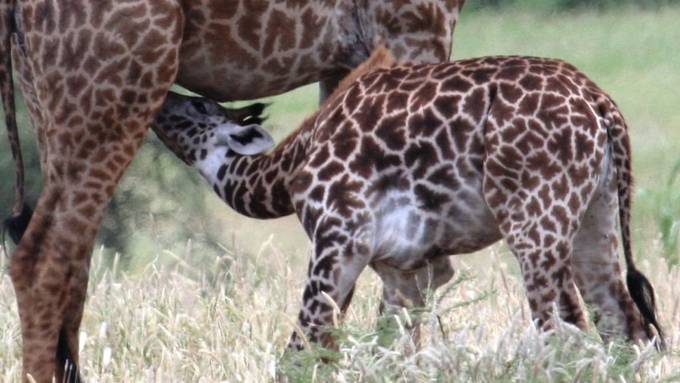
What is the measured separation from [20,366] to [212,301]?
95 centimetres

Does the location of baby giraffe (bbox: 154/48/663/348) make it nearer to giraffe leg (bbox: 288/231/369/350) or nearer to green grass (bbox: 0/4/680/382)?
giraffe leg (bbox: 288/231/369/350)

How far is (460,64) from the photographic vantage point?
6348mm

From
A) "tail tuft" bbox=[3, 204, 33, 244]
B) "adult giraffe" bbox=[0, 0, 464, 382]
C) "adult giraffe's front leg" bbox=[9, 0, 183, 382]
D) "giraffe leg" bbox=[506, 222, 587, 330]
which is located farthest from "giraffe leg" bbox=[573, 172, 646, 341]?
"tail tuft" bbox=[3, 204, 33, 244]

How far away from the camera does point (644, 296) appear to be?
20.6 feet

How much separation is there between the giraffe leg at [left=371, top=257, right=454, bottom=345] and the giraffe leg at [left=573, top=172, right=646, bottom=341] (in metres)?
0.49

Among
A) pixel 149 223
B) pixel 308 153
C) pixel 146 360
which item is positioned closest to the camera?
pixel 308 153

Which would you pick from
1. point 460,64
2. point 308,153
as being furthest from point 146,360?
point 460,64

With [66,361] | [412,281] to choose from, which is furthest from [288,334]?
[66,361]

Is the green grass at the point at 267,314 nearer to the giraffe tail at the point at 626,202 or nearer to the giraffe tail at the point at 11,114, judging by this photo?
the giraffe tail at the point at 626,202

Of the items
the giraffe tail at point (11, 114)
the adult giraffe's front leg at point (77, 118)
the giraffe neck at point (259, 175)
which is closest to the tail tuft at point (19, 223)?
the giraffe tail at point (11, 114)

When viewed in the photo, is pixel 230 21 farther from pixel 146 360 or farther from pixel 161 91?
pixel 146 360

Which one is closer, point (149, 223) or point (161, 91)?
point (161, 91)

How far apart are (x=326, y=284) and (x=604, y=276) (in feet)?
3.22

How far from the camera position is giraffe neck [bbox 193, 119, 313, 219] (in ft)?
21.6
